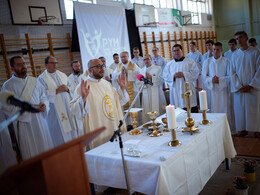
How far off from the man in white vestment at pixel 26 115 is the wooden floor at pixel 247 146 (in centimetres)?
331

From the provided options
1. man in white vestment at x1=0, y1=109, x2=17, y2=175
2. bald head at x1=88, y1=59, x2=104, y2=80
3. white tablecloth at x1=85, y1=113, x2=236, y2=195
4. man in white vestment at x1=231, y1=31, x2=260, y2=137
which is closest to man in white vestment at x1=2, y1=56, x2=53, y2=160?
man in white vestment at x1=0, y1=109, x2=17, y2=175

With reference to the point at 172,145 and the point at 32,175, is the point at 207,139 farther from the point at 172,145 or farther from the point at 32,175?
the point at 32,175

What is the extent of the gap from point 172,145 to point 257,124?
10.7 ft

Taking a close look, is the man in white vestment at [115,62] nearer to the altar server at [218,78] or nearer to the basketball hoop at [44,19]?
the basketball hoop at [44,19]

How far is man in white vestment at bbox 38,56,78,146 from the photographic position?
4.78m

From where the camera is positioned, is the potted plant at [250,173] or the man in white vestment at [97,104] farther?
the man in white vestment at [97,104]

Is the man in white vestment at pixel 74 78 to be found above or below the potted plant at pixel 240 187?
above

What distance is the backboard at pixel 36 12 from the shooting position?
6199 millimetres

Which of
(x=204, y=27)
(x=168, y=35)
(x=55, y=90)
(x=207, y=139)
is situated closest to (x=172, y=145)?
(x=207, y=139)

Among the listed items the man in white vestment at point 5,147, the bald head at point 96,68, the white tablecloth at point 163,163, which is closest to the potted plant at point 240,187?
the white tablecloth at point 163,163

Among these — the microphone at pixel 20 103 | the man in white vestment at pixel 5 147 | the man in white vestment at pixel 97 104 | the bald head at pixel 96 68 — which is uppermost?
the bald head at pixel 96 68

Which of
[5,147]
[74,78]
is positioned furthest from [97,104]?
[74,78]

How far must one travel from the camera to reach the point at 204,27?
15.8 m

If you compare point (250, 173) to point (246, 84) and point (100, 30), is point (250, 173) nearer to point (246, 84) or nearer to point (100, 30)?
point (246, 84)
